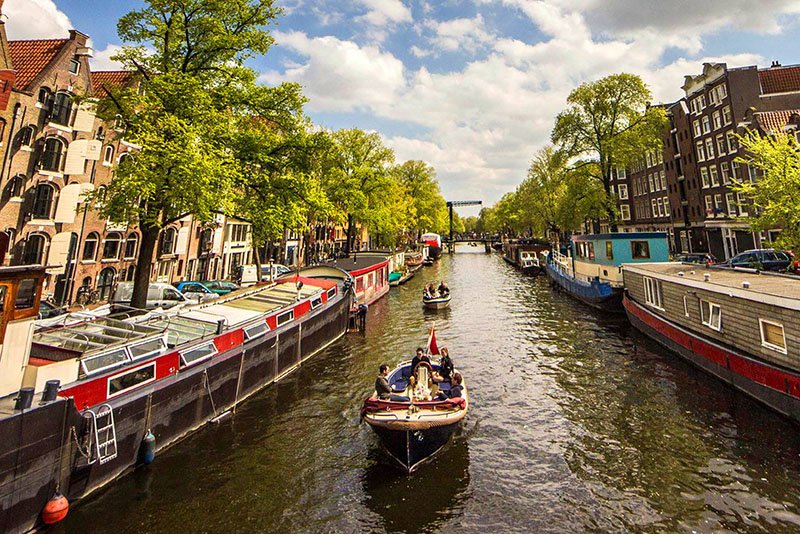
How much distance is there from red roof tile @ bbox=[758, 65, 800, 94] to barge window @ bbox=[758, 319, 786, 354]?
44.9 metres

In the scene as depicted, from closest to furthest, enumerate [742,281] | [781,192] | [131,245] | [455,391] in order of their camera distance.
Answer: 1. [455,391]
2. [742,281]
3. [781,192]
4. [131,245]

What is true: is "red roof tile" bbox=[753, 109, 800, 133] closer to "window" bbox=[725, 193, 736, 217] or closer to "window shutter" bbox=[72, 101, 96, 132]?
"window" bbox=[725, 193, 736, 217]

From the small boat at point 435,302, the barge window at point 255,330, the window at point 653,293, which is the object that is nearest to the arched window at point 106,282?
the barge window at point 255,330

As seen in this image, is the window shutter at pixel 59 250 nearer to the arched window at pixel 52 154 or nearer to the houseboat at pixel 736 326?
the arched window at pixel 52 154

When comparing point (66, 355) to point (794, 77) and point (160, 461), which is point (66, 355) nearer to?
point (160, 461)

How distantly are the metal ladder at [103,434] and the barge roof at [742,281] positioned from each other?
20582 millimetres

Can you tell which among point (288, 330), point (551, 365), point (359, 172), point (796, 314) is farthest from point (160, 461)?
point (359, 172)

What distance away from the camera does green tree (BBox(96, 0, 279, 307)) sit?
15461 mm

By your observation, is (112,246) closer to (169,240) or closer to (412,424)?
(169,240)

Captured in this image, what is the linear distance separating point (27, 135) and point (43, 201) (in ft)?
13.3

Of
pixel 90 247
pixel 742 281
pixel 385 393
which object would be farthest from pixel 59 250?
pixel 742 281

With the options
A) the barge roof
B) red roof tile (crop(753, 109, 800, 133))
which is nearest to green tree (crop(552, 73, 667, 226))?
red roof tile (crop(753, 109, 800, 133))

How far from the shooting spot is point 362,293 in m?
34.9

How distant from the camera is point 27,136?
78.7 feet
